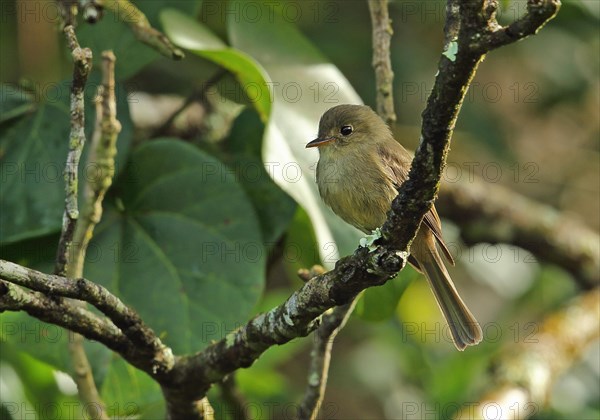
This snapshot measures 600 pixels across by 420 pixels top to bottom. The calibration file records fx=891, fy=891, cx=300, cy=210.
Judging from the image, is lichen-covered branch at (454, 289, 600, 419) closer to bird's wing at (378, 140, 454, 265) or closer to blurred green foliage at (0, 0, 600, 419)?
blurred green foliage at (0, 0, 600, 419)

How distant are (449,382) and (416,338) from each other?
0.57 meters

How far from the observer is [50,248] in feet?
9.41

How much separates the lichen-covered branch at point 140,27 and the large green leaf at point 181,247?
352 mm

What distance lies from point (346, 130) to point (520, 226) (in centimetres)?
141

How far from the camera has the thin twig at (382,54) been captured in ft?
9.29

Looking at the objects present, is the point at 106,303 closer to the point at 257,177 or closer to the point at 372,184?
the point at 372,184

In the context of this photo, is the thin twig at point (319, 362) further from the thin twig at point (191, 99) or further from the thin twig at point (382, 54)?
the thin twig at point (191, 99)

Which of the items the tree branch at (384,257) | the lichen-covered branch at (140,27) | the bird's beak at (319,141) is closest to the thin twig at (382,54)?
the bird's beak at (319,141)

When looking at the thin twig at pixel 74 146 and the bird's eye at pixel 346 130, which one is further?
the bird's eye at pixel 346 130

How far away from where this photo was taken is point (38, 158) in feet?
9.74

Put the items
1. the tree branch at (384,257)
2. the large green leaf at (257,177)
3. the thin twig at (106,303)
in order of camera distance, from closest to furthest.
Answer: the tree branch at (384,257) → the thin twig at (106,303) → the large green leaf at (257,177)

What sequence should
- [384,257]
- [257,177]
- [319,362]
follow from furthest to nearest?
[257,177] → [319,362] → [384,257]

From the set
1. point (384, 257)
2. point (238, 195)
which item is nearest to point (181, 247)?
point (238, 195)

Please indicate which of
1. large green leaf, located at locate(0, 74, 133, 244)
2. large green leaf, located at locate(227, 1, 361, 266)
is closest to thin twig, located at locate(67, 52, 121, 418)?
large green leaf, located at locate(0, 74, 133, 244)
